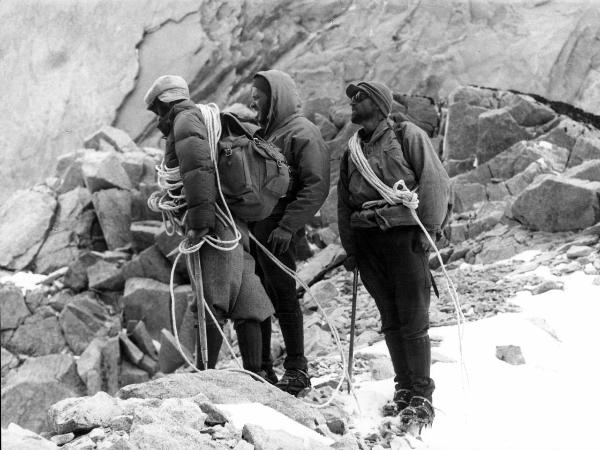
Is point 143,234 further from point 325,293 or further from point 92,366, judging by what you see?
point 325,293

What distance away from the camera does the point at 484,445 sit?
14.8ft

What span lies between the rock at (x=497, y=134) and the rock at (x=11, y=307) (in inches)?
401

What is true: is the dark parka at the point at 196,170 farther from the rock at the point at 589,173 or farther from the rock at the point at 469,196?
the rock at the point at 469,196

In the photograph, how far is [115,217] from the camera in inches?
660

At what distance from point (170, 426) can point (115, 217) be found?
542 inches

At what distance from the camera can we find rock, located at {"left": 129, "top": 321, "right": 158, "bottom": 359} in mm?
14555

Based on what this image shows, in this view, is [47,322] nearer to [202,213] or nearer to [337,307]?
[337,307]

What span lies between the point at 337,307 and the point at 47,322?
798cm

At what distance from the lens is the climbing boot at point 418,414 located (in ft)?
14.9

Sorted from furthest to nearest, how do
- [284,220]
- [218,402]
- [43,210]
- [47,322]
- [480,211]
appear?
[43,210], [47,322], [480,211], [284,220], [218,402]

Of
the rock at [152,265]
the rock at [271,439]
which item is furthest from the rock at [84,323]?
the rock at [271,439]

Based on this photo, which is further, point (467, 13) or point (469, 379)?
point (467, 13)

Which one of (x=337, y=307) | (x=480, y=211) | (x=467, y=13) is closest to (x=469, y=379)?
(x=337, y=307)

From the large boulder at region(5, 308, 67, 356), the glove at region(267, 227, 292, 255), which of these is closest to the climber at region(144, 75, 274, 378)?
the glove at region(267, 227, 292, 255)
